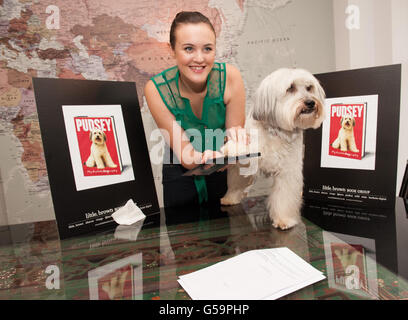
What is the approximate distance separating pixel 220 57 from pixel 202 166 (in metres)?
1.40

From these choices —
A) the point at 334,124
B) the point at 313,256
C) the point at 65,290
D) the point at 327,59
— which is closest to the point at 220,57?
the point at 327,59

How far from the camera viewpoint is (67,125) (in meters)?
1.18

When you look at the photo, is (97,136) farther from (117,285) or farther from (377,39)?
(377,39)

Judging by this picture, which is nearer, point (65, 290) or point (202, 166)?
point (65, 290)

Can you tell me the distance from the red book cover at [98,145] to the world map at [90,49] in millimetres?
1050

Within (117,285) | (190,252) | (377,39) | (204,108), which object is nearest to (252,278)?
(190,252)

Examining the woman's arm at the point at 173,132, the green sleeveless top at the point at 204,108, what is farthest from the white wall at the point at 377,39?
the woman's arm at the point at 173,132

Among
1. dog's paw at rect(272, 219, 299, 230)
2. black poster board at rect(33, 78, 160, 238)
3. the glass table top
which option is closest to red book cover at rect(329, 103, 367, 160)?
the glass table top

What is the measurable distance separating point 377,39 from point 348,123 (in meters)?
1.03

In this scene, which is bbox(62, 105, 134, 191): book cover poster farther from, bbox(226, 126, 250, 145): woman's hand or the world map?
the world map

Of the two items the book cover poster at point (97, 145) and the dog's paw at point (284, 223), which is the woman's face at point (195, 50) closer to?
the book cover poster at point (97, 145)

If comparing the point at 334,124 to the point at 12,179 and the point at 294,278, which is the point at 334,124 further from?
the point at 12,179

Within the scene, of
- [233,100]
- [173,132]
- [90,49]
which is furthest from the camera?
[90,49]

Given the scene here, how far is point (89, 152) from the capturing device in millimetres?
1223
